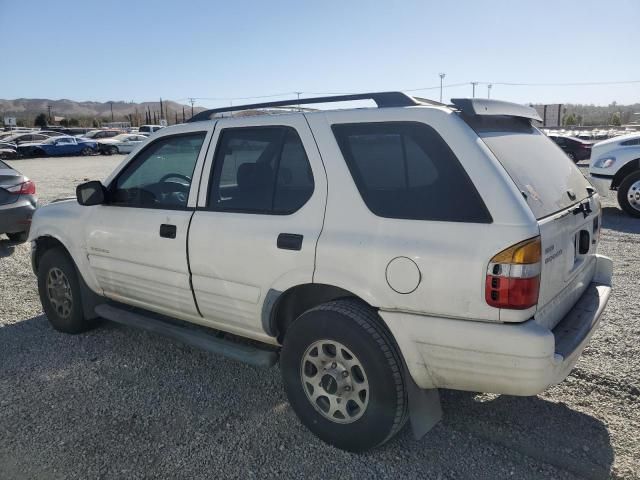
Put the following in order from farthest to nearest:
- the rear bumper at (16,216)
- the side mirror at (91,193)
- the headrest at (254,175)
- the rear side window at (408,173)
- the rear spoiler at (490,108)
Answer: the rear bumper at (16,216) < the side mirror at (91,193) < the headrest at (254,175) < the rear spoiler at (490,108) < the rear side window at (408,173)

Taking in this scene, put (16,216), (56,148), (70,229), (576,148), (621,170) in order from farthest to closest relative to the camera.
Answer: (56,148), (576,148), (621,170), (16,216), (70,229)

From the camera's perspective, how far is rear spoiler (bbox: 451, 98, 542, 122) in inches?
108

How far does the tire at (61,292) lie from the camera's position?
4.53 m

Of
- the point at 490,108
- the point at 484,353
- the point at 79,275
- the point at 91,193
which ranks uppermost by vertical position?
the point at 490,108

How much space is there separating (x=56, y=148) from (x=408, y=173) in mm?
39632

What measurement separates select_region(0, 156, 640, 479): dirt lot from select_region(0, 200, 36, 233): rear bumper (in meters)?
3.91

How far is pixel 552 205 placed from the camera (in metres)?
2.76

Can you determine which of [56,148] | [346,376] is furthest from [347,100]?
[56,148]

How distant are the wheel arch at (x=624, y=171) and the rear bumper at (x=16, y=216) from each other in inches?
390

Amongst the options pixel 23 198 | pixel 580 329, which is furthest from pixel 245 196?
pixel 23 198

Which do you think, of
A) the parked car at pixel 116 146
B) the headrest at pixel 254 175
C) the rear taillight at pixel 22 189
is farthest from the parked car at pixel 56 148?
the headrest at pixel 254 175

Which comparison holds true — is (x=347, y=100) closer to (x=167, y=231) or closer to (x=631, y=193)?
(x=167, y=231)

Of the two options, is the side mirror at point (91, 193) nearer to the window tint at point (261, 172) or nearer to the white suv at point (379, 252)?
the white suv at point (379, 252)

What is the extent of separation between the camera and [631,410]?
129 inches
